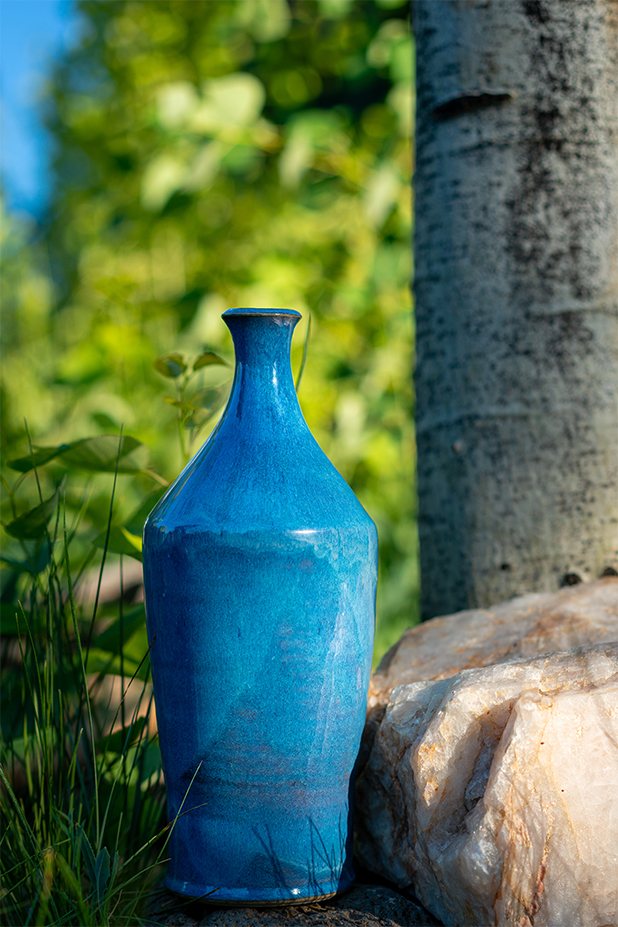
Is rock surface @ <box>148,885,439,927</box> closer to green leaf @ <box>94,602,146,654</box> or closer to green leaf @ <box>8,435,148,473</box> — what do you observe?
green leaf @ <box>94,602,146,654</box>

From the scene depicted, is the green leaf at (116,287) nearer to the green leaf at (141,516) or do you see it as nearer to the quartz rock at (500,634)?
the green leaf at (141,516)

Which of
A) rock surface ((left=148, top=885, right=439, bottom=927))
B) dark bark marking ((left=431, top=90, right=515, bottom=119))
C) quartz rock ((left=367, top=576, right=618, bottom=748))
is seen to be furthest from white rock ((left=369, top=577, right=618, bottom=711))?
dark bark marking ((left=431, top=90, right=515, bottom=119))

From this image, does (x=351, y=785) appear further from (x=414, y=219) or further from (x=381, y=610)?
(x=381, y=610)

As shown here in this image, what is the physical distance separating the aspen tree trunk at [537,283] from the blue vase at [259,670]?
469 mm

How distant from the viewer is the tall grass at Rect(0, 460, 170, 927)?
852 millimetres

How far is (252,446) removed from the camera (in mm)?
988

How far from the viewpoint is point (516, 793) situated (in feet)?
2.63

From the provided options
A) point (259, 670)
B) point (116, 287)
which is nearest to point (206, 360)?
point (259, 670)

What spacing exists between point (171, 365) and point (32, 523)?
342mm

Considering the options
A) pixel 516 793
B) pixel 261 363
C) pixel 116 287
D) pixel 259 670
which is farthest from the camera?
pixel 116 287

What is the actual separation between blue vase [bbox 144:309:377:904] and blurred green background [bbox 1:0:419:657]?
29 centimetres

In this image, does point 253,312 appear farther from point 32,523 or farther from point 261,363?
point 32,523

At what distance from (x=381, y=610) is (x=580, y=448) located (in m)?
1.11

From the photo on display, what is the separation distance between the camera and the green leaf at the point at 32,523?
1.19m
